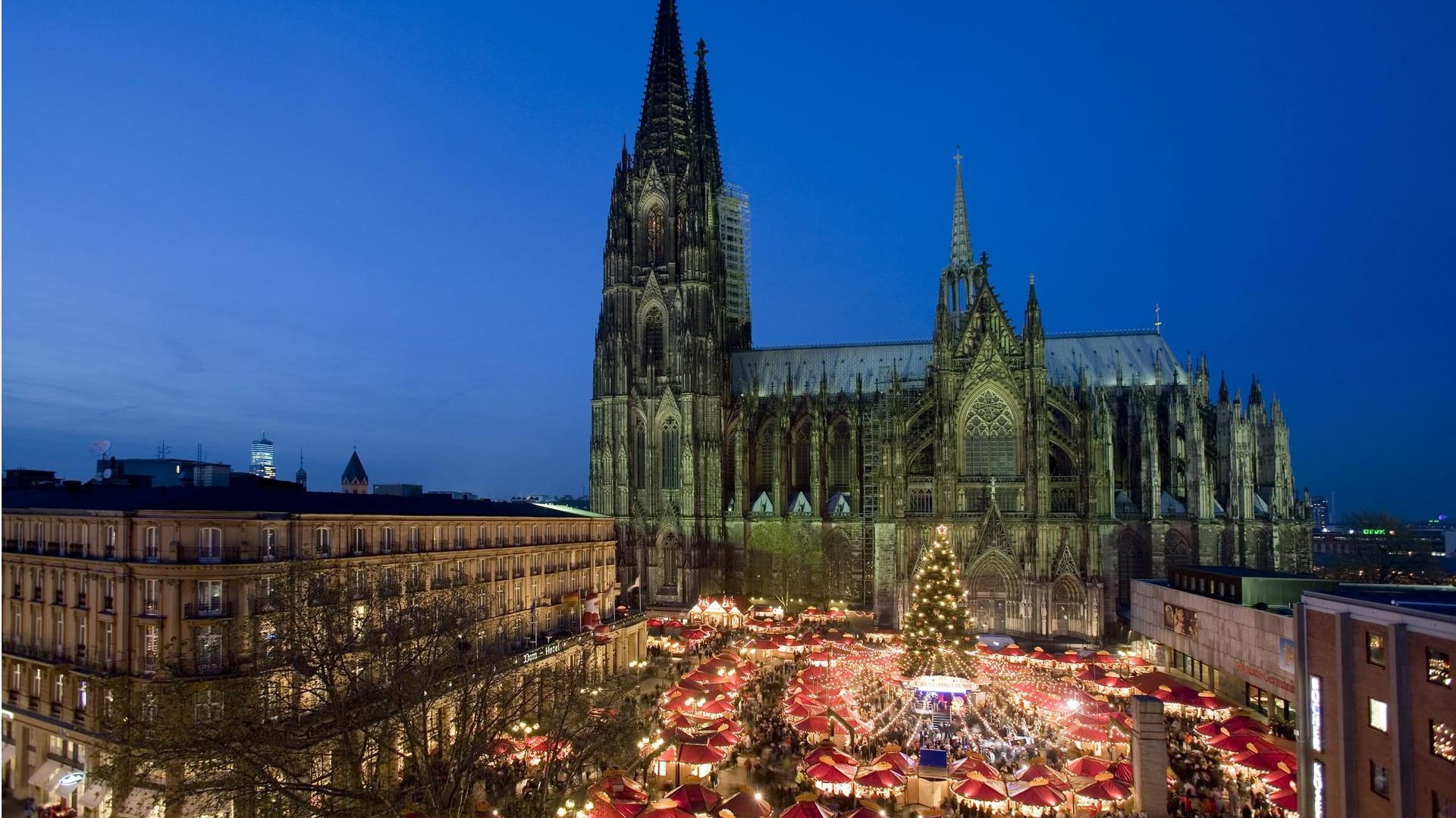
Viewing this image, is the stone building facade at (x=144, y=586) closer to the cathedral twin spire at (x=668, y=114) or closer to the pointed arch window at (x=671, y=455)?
the pointed arch window at (x=671, y=455)

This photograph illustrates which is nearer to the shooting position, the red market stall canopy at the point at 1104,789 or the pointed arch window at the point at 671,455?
the red market stall canopy at the point at 1104,789

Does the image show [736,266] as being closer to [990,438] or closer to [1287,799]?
[990,438]

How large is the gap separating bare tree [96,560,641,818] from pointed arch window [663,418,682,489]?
46141 mm

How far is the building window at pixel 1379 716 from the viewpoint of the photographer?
24.8 m

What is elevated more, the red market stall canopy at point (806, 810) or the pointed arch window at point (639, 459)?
the pointed arch window at point (639, 459)

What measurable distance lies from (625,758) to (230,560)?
52.4 feet

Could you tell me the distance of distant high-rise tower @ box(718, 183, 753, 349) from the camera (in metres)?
96.2

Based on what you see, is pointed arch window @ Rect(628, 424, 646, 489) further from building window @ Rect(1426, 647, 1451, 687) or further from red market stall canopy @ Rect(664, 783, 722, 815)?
building window @ Rect(1426, 647, 1451, 687)

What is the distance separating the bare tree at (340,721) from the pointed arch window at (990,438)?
149 ft

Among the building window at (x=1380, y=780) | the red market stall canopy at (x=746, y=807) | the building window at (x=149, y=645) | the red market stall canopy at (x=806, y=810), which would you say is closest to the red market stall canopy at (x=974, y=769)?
the red market stall canopy at (x=806, y=810)

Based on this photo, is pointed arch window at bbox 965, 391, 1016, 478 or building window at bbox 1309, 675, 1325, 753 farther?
pointed arch window at bbox 965, 391, 1016, 478

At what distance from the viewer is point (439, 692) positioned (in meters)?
26.2

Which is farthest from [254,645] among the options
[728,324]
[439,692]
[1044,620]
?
[728,324]

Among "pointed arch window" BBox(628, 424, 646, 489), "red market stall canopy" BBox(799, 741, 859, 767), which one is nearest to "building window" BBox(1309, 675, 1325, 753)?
"red market stall canopy" BBox(799, 741, 859, 767)
